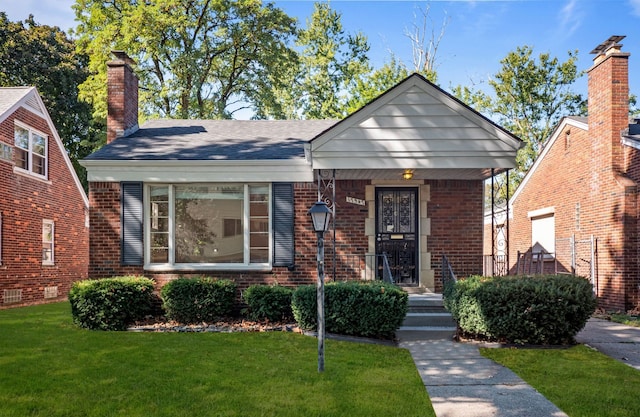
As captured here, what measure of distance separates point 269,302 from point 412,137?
424 cm

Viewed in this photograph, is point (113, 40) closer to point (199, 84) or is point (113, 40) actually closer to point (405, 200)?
point (199, 84)

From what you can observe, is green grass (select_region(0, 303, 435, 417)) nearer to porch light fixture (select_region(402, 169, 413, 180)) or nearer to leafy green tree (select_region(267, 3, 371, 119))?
porch light fixture (select_region(402, 169, 413, 180))

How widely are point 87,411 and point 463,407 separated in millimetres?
3826

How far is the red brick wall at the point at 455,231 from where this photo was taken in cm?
1129

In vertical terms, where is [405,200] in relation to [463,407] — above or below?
above

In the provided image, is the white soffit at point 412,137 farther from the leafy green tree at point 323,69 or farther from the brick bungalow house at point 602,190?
the leafy green tree at point 323,69

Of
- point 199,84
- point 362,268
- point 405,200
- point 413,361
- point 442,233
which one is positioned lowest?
point 413,361

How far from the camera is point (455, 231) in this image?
37.1 ft

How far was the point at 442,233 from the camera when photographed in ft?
37.1

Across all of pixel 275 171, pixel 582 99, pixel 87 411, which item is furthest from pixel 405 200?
pixel 582 99

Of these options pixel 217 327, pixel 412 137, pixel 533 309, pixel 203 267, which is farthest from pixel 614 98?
pixel 217 327

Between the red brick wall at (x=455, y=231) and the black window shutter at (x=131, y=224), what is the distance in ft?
20.5

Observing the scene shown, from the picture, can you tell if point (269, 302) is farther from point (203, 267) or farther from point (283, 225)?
point (203, 267)

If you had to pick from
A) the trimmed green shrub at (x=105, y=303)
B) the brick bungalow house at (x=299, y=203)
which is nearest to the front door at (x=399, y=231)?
the brick bungalow house at (x=299, y=203)
